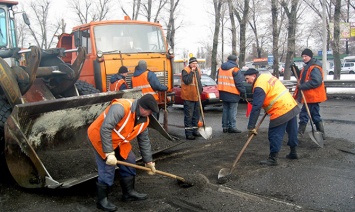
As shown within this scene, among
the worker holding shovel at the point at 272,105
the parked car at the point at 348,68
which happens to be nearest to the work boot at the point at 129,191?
the worker holding shovel at the point at 272,105

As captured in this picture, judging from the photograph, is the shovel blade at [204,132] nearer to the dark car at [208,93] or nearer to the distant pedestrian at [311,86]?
the distant pedestrian at [311,86]

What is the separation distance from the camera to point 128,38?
8.09 m

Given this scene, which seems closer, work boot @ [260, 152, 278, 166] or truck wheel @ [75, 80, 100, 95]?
work boot @ [260, 152, 278, 166]

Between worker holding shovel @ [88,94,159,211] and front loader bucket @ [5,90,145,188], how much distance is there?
0.43 m

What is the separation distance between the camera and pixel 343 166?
17.0ft

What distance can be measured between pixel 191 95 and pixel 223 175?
3.10 metres

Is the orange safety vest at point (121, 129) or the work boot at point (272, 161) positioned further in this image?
the work boot at point (272, 161)

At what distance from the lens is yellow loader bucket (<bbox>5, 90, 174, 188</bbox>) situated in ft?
13.6

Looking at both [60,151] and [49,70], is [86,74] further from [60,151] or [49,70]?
[60,151]

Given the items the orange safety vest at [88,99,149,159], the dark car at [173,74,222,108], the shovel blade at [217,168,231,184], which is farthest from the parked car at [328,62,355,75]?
the orange safety vest at [88,99,149,159]

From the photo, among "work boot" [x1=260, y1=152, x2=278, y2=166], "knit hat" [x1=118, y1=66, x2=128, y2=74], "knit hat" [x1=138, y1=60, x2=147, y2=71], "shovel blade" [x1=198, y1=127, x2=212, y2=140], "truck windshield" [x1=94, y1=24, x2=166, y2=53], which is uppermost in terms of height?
"truck windshield" [x1=94, y1=24, x2=166, y2=53]

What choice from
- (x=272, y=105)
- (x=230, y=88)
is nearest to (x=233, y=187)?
(x=272, y=105)

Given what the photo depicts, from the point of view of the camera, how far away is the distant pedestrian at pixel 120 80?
23.6 feet

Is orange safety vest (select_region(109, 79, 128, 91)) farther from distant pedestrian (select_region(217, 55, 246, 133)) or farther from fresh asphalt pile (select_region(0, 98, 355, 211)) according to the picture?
distant pedestrian (select_region(217, 55, 246, 133))
